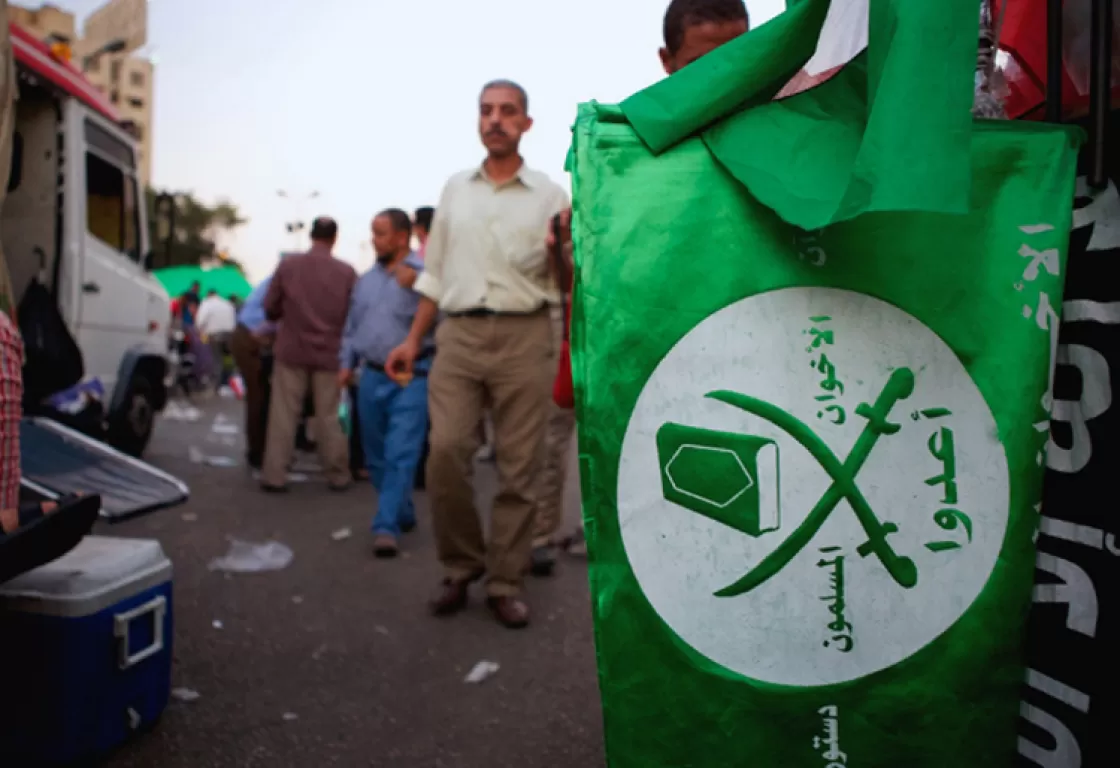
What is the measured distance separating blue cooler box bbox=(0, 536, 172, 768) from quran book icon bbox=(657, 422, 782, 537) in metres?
1.63

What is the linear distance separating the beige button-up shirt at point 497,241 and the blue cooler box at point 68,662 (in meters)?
1.69

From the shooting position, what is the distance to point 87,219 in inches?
256

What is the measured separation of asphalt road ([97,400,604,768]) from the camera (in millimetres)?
2432

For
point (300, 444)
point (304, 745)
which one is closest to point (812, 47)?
point (304, 745)

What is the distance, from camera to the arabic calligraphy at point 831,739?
4.43ft

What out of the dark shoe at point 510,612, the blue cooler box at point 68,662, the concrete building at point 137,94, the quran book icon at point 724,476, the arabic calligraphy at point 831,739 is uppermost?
the concrete building at point 137,94

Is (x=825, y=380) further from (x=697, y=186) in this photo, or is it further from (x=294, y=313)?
(x=294, y=313)

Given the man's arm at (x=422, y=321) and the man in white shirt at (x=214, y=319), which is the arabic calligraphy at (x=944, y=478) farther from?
the man in white shirt at (x=214, y=319)

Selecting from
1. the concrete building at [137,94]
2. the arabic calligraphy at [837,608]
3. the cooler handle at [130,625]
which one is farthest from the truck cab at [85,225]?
the concrete building at [137,94]

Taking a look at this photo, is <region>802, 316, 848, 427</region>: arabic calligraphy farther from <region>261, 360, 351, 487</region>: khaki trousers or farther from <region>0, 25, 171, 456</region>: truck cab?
<region>261, 360, 351, 487</region>: khaki trousers

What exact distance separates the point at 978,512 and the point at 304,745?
72.6 inches

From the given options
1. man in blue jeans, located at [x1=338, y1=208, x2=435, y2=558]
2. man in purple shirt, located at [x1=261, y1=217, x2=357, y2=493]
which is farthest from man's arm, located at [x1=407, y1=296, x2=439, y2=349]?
man in purple shirt, located at [x1=261, y1=217, x2=357, y2=493]

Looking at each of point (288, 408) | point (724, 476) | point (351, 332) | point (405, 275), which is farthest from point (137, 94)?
point (724, 476)

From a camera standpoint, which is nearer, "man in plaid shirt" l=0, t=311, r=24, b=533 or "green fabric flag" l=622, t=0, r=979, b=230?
"green fabric flag" l=622, t=0, r=979, b=230
